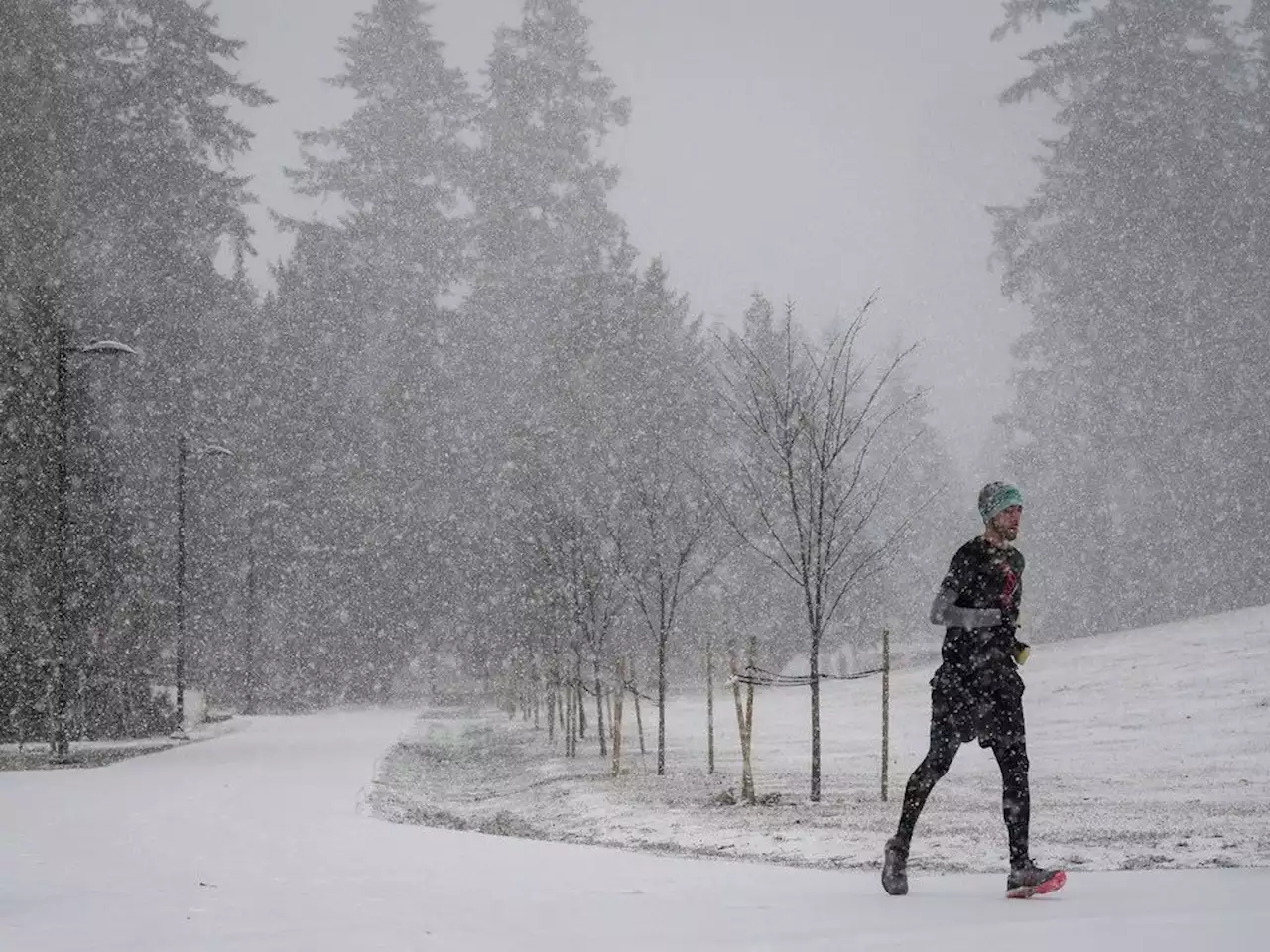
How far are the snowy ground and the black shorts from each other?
2382 millimetres

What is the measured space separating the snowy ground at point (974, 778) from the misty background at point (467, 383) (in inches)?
187

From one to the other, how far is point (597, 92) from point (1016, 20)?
23575mm

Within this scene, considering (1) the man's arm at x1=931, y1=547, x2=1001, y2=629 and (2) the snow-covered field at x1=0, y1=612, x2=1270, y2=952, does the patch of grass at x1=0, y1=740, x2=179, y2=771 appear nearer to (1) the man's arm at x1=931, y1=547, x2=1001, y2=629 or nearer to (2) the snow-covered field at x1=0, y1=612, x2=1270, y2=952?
(2) the snow-covered field at x1=0, y1=612, x2=1270, y2=952

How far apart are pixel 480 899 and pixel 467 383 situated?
1854 inches

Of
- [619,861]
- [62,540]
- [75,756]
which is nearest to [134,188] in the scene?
[62,540]

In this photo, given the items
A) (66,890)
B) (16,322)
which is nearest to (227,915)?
(66,890)

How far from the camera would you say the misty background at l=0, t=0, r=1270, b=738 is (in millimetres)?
31781

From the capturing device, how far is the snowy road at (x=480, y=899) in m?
6.00

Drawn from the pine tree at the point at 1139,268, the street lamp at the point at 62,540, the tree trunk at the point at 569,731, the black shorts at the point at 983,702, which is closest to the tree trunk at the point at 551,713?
the tree trunk at the point at 569,731

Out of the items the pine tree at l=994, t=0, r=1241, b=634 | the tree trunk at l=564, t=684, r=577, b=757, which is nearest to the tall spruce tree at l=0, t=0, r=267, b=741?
the tree trunk at l=564, t=684, r=577, b=757

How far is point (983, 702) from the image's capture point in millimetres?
6973

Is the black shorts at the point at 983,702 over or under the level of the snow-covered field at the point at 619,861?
over

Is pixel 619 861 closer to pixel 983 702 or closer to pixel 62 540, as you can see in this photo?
pixel 983 702

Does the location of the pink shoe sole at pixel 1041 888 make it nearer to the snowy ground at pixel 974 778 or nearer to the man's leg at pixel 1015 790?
the man's leg at pixel 1015 790
